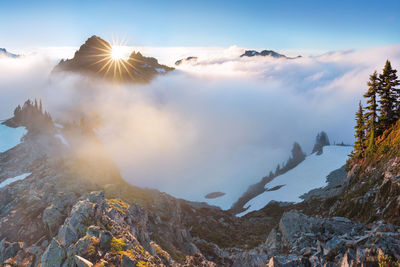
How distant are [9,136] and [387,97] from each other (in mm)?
148550

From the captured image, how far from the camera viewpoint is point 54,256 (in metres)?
28.3

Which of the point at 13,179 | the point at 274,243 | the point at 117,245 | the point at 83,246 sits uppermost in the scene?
the point at 83,246

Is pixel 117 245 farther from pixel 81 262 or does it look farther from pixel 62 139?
pixel 62 139

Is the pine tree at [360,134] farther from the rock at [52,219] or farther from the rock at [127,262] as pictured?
the rock at [52,219]

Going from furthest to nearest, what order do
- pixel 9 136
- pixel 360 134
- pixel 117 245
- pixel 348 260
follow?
pixel 9 136 → pixel 360 134 → pixel 117 245 → pixel 348 260

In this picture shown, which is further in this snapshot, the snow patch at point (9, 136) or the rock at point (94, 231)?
the snow patch at point (9, 136)

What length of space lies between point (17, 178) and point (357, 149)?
107190 mm

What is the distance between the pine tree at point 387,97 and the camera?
47.9 metres

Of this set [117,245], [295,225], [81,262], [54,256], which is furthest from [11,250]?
[295,225]

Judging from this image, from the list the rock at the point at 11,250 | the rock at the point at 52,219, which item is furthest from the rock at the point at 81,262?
the rock at the point at 11,250

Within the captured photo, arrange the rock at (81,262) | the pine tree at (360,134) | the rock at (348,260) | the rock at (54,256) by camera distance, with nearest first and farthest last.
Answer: the rock at (348,260)
the rock at (81,262)
the rock at (54,256)
the pine tree at (360,134)

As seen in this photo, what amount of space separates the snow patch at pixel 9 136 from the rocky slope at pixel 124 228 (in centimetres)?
428

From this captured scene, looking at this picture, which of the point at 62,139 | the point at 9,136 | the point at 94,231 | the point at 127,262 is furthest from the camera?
the point at 62,139

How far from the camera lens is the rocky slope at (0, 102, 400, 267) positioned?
87.2ft
